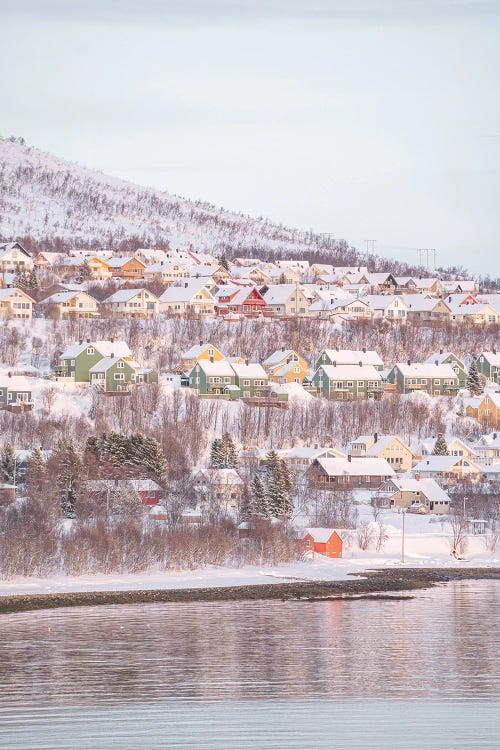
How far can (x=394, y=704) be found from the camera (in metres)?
26.2

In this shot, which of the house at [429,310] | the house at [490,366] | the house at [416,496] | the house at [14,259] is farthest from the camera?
the house at [14,259]

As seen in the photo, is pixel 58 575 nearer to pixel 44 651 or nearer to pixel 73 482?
pixel 73 482

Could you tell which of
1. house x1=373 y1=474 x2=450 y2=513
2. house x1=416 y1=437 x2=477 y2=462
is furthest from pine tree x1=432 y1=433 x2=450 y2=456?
house x1=373 y1=474 x2=450 y2=513

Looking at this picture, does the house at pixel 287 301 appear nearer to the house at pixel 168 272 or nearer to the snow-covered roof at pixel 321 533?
the house at pixel 168 272

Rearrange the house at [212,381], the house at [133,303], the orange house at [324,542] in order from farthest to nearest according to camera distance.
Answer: the house at [133,303], the house at [212,381], the orange house at [324,542]

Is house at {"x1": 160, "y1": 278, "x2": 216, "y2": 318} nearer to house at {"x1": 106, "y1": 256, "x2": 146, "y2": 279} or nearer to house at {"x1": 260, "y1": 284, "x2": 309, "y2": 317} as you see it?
house at {"x1": 260, "y1": 284, "x2": 309, "y2": 317}

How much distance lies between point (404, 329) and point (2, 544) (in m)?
59.3

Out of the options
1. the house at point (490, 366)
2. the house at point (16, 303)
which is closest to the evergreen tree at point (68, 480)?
the house at point (16, 303)

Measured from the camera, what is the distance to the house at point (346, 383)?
85.1 metres

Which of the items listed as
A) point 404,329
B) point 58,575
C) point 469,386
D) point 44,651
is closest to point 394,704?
point 44,651


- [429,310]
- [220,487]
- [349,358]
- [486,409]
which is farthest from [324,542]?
[429,310]

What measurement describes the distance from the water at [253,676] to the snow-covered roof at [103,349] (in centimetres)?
3896

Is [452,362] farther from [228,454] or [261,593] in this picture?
[261,593]

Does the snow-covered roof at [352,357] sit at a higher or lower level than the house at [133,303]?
lower
